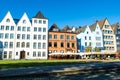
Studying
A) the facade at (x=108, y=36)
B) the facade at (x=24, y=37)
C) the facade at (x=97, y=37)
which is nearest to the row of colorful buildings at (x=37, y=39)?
the facade at (x=24, y=37)

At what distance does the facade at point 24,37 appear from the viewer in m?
65.8

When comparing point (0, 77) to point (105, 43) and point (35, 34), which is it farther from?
point (105, 43)

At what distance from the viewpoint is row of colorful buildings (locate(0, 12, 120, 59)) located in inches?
2598

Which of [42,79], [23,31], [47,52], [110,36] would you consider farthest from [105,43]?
[42,79]

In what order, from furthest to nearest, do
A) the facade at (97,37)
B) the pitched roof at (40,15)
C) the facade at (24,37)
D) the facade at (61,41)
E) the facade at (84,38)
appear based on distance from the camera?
the facade at (97,37) → the facade at (84,38) → the facade at (61,41) → the pitched roof at (40,15) → the facade at (24,37)

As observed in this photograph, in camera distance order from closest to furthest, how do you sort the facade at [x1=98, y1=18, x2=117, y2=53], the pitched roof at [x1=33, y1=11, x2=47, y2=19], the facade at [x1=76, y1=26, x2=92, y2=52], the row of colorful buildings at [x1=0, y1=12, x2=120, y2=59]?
the row of colorful buildings at [x1=0, y1=12, x2=120, y2=59]
the pitched roof at [x1=33, y1=11, x2=47, y2=19]
the facade at [x1=76, y1=26, x2=92, y2=52]
the facade at [x1=98, y1=18, x2=117, y2=53]

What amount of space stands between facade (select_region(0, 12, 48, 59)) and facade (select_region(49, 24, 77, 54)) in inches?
121

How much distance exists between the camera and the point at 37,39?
69000 millimetres

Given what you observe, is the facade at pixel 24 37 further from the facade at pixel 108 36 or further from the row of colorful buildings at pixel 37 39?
the facade at pixel 108 36

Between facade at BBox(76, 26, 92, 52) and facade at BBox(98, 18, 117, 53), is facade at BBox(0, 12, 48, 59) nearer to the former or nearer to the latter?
facade at BBox(76, 26, 92, 52)

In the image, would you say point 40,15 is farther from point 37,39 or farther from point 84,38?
point 84,38

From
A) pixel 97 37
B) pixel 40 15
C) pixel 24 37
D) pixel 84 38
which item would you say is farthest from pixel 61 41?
pixel 97 37

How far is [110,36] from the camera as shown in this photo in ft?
278

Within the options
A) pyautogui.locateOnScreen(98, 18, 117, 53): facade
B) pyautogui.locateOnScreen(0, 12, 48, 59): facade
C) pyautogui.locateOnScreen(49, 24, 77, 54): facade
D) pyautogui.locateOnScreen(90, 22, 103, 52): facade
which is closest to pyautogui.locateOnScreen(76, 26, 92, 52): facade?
pyautogui.locateOnScreen(90, 22, 103, 52): facade
